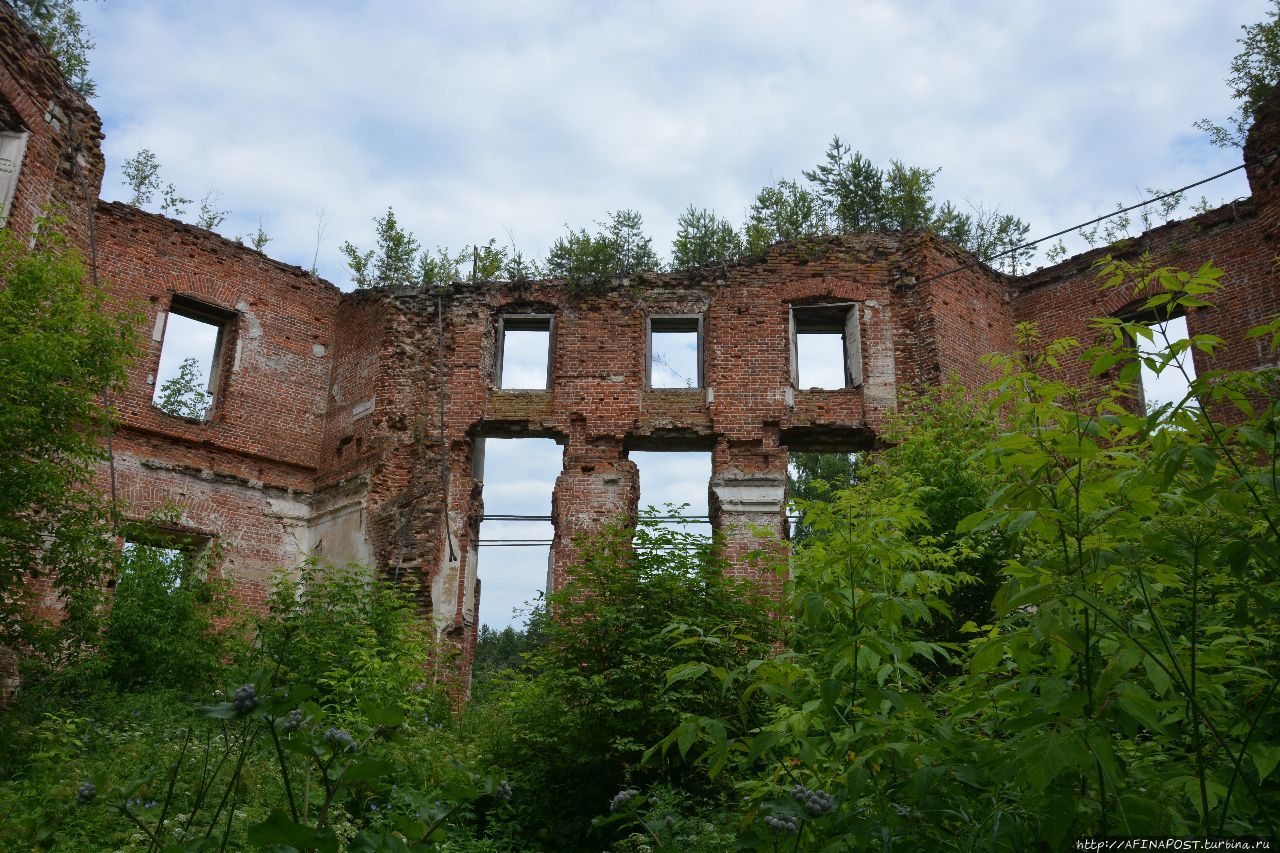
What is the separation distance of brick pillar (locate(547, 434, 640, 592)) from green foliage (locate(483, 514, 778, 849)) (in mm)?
5118

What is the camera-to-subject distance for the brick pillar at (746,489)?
14.4 meters

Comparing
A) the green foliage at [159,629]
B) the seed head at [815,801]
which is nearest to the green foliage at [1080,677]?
the seed head at [815,801]

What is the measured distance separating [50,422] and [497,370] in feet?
24.4

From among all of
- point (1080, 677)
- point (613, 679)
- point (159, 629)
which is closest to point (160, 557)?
point (159, 629)

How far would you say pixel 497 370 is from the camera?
16.0 m

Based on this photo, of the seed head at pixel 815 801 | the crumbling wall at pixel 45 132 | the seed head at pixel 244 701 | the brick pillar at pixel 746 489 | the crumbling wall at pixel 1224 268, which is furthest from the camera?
the brick pillar at pixel 746 489

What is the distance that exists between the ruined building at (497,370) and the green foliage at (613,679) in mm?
5215

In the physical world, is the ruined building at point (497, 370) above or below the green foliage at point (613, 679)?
above

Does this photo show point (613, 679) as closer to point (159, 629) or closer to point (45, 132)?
point (159, 629)

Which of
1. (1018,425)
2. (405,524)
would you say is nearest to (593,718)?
(1018,425)

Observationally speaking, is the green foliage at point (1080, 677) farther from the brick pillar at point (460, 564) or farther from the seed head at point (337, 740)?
the brick pillar at point (460, 564)

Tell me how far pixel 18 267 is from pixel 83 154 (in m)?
5.23

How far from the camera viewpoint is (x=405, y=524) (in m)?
14.7

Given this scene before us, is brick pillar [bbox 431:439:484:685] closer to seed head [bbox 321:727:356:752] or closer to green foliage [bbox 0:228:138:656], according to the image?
green foliage [bbox 0:228:138:656]
